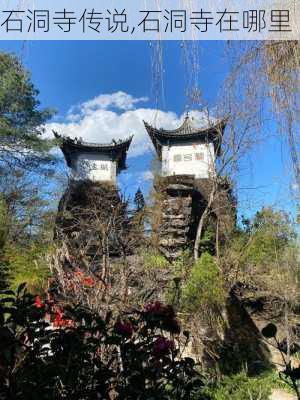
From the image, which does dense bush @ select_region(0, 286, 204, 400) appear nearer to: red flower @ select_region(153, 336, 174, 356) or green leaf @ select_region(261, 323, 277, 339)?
red flower @ select_region(153, 336, 174, 356)

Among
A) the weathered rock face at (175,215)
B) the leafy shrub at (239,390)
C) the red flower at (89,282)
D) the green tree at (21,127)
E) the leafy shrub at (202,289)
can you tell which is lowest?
the leafy shrub at (239,390)

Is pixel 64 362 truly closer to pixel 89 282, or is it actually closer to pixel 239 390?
pixel 89 282

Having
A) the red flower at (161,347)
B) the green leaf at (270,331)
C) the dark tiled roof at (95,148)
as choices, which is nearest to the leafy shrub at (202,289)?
the red flower at (161,347)

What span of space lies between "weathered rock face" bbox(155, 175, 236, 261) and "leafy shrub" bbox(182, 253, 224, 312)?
132 inches

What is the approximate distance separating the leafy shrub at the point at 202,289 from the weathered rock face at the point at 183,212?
3354mm

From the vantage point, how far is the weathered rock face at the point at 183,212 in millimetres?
11453

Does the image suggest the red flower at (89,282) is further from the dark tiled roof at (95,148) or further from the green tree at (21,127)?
the dark tiled roof at (95,148)

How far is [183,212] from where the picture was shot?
12.3 metres

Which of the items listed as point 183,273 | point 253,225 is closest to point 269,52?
point 183,273

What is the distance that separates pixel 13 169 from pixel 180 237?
6416mm

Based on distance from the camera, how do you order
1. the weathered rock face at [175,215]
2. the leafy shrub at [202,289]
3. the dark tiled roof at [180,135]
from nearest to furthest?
the leafy shrub at [202,289]
the weathered rock face at [175,215]
the dark tiled roof at [180,135]

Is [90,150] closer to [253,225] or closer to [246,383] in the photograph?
[253,225]

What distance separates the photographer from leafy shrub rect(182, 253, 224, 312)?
22.0ft

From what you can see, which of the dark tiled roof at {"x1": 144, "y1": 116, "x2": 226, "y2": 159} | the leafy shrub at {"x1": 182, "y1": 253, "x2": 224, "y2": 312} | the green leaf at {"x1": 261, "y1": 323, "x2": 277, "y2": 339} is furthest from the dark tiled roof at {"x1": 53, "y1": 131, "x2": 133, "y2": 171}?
the green leaf at {"x1": 261, "y1": 323, "x2": 277, "y2": 339}
